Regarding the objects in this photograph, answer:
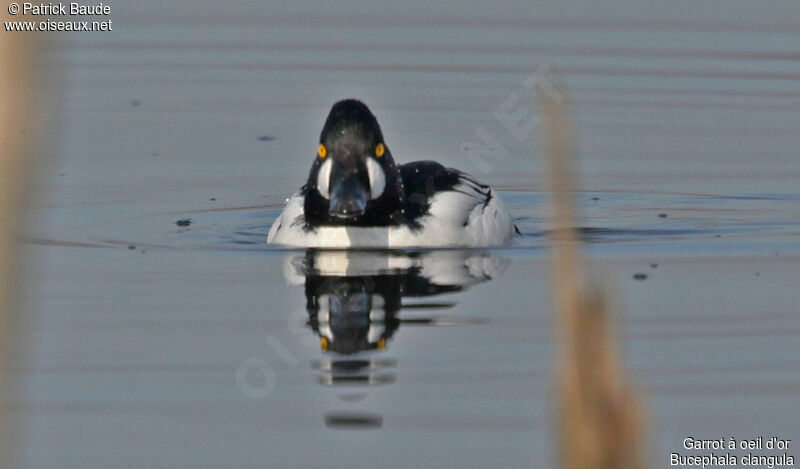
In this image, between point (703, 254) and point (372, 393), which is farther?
point (703, 254)

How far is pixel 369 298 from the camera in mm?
9812

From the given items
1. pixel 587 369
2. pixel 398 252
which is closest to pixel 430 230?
pixel 398 252

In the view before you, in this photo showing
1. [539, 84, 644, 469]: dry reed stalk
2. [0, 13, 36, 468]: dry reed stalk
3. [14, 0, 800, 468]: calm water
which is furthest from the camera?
[14, 0, 800, 468]: calm water

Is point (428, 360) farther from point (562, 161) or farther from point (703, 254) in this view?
point (562, 161)

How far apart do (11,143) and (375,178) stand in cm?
893

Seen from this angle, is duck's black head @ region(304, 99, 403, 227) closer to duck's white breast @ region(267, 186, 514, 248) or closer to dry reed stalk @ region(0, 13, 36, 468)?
duck's white breast @ region(267, 186, 514, 248)

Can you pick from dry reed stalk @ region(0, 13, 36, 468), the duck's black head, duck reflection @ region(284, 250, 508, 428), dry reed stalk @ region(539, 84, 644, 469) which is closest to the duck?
the duck's black head

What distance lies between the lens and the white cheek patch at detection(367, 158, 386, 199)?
36.7ft

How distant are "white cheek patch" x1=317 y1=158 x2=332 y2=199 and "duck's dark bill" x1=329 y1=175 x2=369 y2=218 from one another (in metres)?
0.15

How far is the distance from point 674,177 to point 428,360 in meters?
6.67

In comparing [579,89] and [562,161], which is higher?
[579,89]

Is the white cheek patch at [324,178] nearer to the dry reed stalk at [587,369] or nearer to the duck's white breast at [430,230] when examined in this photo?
the duck's white breast at [430,230]

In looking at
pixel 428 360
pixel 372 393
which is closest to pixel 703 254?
pixel 428 360

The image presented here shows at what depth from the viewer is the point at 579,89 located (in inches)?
692
